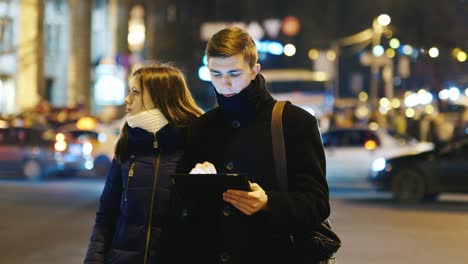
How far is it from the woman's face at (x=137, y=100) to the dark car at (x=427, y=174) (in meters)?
14.3

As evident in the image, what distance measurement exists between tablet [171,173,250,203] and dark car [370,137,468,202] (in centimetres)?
1510

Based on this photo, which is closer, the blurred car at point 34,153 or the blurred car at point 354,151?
the blurred car at point 354,151

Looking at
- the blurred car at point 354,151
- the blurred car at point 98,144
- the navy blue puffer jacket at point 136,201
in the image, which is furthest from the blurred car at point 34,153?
the navy blue puffer jacket at point 136,201

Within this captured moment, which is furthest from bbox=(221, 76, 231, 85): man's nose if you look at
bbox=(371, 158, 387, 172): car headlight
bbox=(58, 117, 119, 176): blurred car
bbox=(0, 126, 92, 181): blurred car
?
bbox=(58, 117, 119, 176): blurred car

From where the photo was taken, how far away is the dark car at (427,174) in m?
17.9

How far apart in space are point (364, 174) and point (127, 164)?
18.8 meters

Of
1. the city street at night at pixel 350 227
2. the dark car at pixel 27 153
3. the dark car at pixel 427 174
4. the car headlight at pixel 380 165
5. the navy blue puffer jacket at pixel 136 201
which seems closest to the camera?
the navy blue puffer jacket at pixel 136 201

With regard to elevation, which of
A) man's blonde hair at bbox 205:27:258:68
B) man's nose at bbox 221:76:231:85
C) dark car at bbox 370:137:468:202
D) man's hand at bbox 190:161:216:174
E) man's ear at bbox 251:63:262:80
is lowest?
dark car at bbox 370:137:468:202

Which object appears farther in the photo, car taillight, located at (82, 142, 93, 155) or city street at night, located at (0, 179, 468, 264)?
car taillight, located at (82, 142, 93, 155)

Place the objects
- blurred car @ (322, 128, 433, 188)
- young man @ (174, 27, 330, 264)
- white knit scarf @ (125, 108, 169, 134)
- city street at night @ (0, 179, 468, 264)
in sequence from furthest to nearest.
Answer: blurred car @ (322, 128, 433, 188), city street at night @ (0, 179, 468, 264), white knit scarf @ (125, 108, 169, 134), young man @ (174, 27, 330, 264)

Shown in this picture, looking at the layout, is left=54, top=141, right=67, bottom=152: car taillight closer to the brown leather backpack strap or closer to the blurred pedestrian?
the blurred pedestrian

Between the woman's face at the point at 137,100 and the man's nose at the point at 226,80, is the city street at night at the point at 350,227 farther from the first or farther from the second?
the man's nose at the point at 226,80

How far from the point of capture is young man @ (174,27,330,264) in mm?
3268

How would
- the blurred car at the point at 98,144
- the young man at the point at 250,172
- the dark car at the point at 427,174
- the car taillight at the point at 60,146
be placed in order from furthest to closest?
the blurred car at the point at 98,144, the car taillight at the point at 60,146, the dark car at the point at 427,174, the young man at the point at 250,172
